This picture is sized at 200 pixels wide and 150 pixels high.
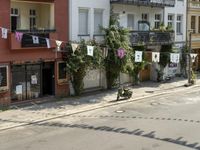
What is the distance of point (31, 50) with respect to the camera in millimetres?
27094

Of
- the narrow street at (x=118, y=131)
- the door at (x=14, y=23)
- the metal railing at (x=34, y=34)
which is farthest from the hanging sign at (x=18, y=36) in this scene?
the narrow street at (x=118, y=131)

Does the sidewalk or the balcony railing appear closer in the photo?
the sidewalk

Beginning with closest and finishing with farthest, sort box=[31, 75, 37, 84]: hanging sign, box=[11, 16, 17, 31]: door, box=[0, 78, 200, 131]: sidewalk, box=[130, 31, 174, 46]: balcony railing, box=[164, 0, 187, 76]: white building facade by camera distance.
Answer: box=[0, 78, 200, 131]: sidewalk → box=[11, 16, 17, 31]: door → box=[31, 75, 37, 84]: hanging sign → box=[130, 31, 174, 46]: balcony railing → box=[164, 0, 187, 76]: white building facade

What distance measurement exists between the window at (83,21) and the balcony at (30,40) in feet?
10.5

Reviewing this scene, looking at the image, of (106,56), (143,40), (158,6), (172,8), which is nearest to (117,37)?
(106,56)

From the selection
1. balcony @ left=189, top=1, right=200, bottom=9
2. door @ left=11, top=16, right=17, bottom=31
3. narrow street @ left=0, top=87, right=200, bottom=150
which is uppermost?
balcony @ left=189, top=1, right=200, bottom=9

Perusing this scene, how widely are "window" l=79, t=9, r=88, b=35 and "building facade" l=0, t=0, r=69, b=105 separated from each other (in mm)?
1722

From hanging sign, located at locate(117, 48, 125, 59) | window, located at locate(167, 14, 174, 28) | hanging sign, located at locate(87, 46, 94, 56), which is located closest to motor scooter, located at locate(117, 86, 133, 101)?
hanging sign, located at locate(117, 48, 125, 59)

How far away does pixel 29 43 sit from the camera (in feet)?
87.2

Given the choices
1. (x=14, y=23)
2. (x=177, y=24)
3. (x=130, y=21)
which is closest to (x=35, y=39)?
(x=14, y=23)

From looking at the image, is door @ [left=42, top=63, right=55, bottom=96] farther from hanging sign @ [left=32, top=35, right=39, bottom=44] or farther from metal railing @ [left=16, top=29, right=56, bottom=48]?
hanging sign @ [left=32, top=35, right=39, bottom=44]

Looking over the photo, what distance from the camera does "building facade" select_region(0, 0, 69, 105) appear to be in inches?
1013

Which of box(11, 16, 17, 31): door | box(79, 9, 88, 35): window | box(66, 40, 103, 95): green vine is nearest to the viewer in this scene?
box(11, 16, 17, 31): door

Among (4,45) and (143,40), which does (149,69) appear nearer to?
(143,40)
